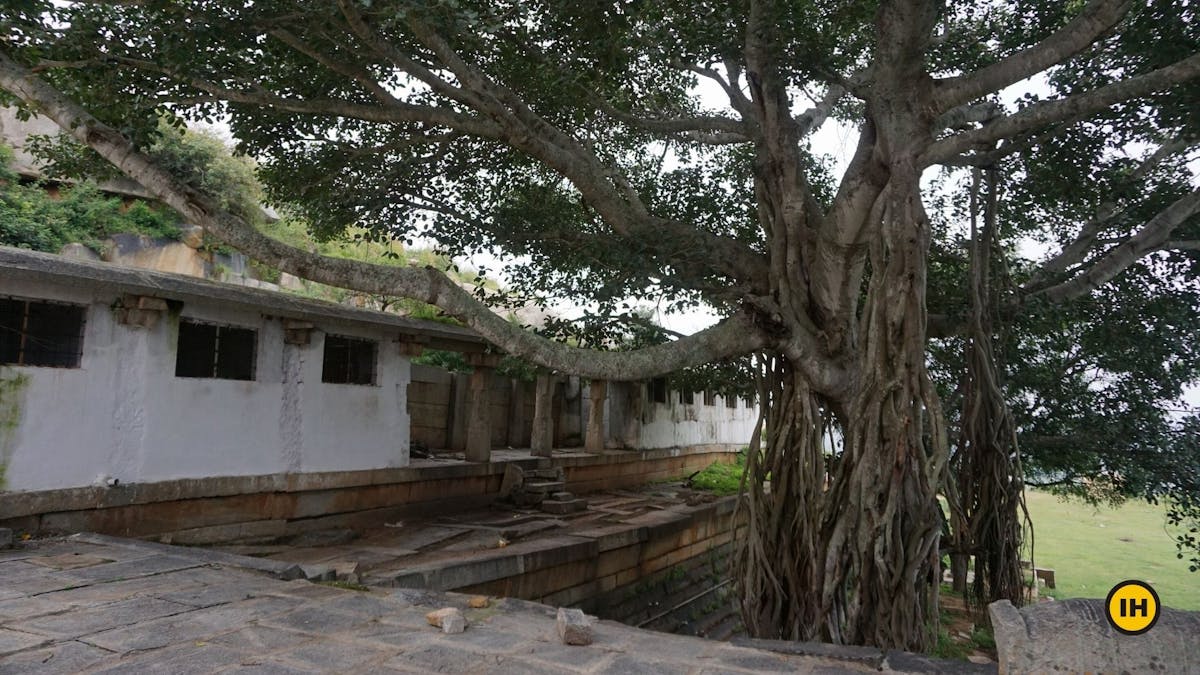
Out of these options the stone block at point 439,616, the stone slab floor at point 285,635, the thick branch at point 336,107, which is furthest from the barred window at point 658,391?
the stone block at point 439,616

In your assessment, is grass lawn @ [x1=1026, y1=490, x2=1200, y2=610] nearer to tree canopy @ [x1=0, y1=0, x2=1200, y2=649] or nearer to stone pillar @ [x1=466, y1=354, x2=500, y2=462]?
tree canopy @ [x1=0, y1=0, x2=1200, y2=649]

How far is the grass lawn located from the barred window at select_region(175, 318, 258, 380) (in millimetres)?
13282

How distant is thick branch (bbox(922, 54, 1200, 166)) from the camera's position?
203 inches

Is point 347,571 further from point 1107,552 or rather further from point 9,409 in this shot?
point 1107,552

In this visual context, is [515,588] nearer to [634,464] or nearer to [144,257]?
[634,464]

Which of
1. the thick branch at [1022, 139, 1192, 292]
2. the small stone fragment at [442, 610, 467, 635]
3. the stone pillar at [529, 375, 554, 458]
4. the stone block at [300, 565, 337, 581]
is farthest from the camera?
the stone pillar at [529, 375, 554, 458]

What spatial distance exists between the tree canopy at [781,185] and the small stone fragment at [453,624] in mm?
2518

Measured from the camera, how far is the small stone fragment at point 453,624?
4.17m

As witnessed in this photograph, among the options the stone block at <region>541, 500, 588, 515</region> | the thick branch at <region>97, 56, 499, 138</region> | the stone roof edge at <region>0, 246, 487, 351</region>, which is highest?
the thick branch at <region>97, 56, 499, 138</region>

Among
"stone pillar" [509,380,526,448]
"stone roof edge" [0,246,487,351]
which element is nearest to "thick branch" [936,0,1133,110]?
"stone roof edge" [0,246,487,351]

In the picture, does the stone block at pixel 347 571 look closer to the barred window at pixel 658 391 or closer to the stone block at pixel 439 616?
the stone block at pixel 439 616

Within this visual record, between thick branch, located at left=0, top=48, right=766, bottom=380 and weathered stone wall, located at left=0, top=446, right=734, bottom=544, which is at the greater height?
thick branch, located at left=0, top=48, right=766, bottom=380

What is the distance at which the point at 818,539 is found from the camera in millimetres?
6504

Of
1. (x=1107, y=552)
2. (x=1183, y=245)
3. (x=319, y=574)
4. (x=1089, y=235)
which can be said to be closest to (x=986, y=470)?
(x=1183, y=245)
